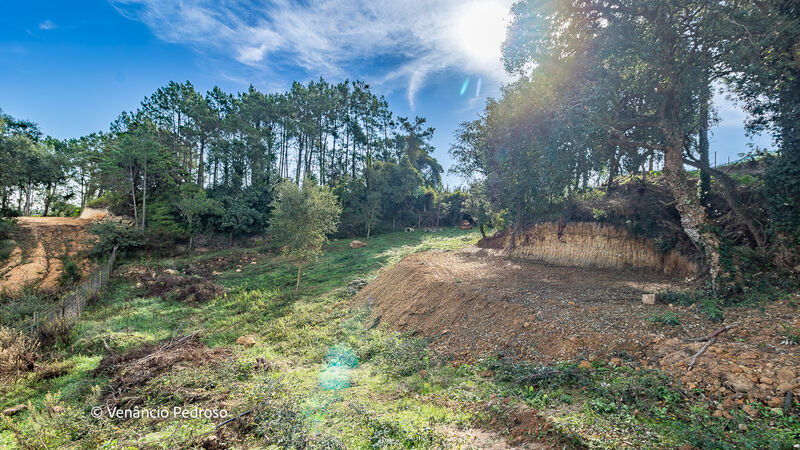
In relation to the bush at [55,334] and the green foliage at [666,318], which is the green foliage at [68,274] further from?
the green foliage at [666,318]

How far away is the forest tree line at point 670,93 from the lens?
25.3 feet

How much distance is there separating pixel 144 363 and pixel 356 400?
582cm

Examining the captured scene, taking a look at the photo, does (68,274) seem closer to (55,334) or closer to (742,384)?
(55,334)

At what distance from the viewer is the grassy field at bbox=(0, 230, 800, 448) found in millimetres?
3807

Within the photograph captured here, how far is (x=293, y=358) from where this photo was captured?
8406 millimetres

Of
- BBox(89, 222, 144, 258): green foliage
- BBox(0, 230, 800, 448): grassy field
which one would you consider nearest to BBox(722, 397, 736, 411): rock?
BBox(0, 230, 800, 448): grassy field

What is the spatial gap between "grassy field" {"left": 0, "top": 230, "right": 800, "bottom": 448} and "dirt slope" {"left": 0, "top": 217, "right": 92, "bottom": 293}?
15814 mm

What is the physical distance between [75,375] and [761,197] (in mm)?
19404

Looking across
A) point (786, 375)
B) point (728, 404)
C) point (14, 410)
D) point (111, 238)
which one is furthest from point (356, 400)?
point (111, 238)

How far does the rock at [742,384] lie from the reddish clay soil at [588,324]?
0.01 metres

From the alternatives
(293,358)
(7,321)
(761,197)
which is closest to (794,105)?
(761,197)

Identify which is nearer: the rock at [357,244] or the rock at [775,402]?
the rock at [775,402]

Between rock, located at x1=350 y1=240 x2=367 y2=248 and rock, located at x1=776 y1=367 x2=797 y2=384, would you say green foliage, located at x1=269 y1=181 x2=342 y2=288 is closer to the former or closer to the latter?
rock, located at x1=350 y1=240 x2=367 y2=248

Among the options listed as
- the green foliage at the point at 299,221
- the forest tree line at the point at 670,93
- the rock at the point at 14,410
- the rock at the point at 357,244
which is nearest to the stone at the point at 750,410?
the forest tree line at the point at 670,93
